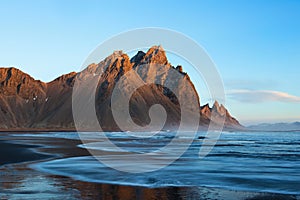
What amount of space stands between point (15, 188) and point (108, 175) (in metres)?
6.71

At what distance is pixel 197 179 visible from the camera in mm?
20609

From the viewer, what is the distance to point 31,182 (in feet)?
59.4

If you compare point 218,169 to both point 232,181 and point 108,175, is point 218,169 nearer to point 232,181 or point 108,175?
point 232,181

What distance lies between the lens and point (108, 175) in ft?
71.6

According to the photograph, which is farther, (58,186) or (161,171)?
(161,171)

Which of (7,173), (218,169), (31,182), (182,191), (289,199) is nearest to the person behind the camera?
(289,199)

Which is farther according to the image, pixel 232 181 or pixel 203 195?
pixel 232 181

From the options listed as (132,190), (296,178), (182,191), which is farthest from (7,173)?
(296,178)

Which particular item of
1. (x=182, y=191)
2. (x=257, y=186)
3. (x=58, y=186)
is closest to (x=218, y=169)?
(x=257, y=186)

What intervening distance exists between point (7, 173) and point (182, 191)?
11.1 metres

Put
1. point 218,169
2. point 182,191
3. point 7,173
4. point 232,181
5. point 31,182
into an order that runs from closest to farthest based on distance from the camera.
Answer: point 182,191 < point 31,182 < point 232,181 < point 7,173 < point 218,169

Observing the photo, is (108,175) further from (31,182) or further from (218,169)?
(218,169)

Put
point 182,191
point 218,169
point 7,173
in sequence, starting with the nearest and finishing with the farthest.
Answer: point 182,191 → point 7,173 → point 218,169

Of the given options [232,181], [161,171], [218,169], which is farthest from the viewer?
[218,169]
